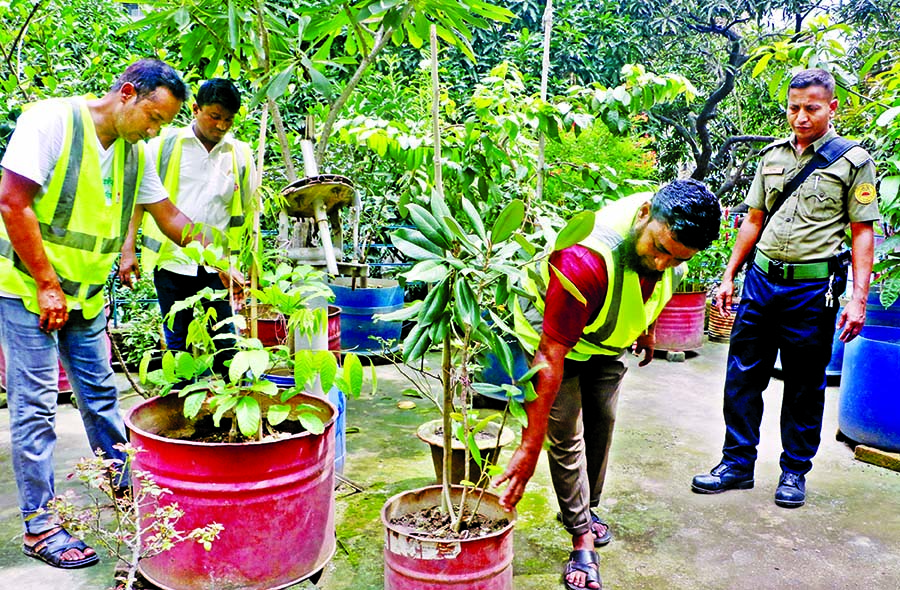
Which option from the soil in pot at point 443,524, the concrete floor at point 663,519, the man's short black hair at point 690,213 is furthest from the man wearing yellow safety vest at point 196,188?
the man's short black hair at point 690,213

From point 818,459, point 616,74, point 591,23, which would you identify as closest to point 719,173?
point 616,74

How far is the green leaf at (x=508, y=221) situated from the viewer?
1.61 meters

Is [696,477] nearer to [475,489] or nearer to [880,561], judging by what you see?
[880,561]

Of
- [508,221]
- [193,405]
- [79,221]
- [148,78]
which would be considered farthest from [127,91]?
[508,221]

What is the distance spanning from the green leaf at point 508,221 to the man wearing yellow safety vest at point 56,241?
3.90 ft

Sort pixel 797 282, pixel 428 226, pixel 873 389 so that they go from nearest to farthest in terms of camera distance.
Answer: pixel 428 226
pixel 797 282
pixel 873 389

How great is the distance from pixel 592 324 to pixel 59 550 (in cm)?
177

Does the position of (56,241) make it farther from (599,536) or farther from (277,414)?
(599,536)

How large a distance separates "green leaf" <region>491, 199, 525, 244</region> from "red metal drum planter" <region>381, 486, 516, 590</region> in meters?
0.76

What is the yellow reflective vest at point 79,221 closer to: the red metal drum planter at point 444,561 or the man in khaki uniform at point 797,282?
the red metal drum planter at point 444,561

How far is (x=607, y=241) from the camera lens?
191 centimetres

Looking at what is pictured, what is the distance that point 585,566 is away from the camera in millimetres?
2223

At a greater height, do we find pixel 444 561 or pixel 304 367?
pixel 304 367

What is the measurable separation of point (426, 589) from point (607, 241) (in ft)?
3.34
